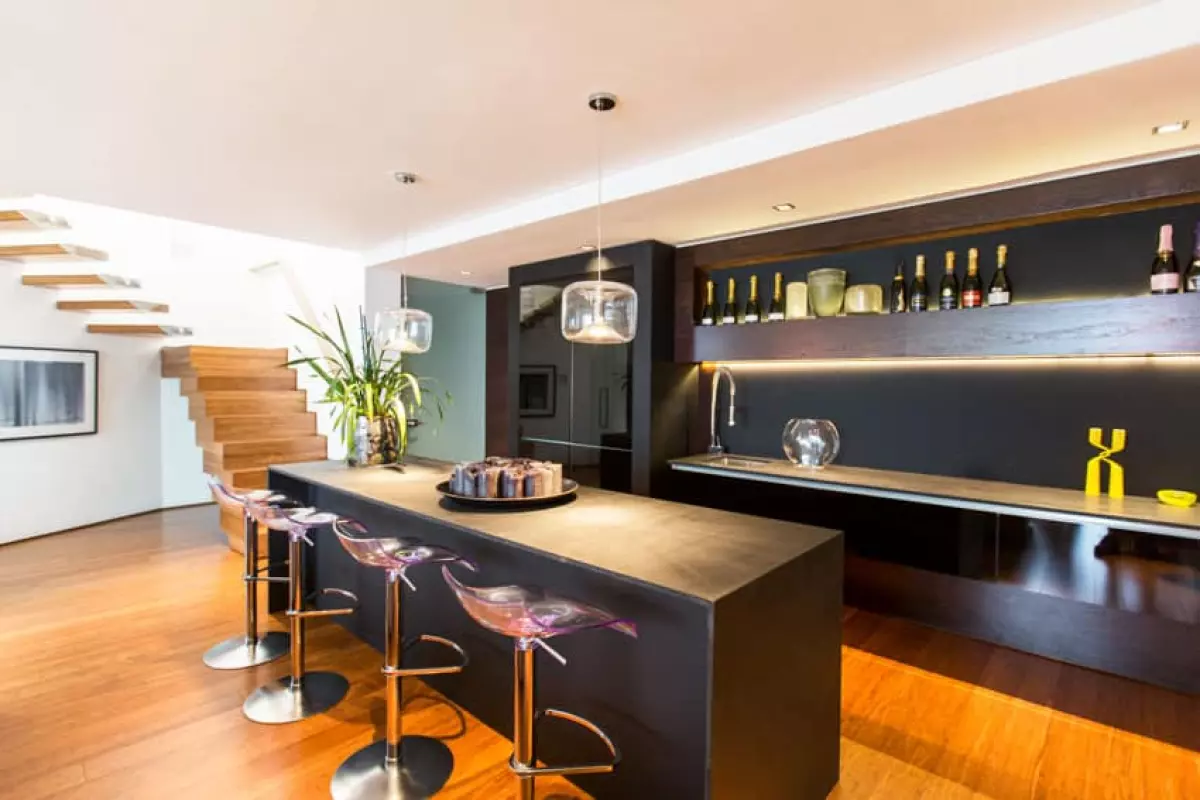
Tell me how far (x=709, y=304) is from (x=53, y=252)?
4.87 meters

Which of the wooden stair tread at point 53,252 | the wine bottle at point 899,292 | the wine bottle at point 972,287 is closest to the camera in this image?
the wine bottle at point 972,287

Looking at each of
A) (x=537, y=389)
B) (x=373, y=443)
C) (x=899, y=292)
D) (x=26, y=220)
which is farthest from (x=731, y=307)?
(x=26, y=220)

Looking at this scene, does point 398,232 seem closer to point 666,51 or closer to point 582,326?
point 582,326

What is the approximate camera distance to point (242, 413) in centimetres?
514

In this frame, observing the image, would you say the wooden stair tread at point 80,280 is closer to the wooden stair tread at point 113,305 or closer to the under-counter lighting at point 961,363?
the wooden stair tread at point 113,305

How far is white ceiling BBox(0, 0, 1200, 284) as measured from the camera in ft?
5.85

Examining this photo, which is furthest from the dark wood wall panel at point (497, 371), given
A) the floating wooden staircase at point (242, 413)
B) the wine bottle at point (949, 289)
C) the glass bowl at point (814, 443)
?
the wine bottle at point (949, 289)

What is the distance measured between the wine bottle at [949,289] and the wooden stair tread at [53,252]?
18.9 feet

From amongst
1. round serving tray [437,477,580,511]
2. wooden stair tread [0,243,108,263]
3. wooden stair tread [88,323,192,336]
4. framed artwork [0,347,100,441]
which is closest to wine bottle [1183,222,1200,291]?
round serving tray [437,477,580,511]

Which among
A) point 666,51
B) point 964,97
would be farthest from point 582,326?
point 964,97

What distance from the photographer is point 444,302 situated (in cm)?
771

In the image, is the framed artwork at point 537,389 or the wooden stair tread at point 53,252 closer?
the wooden stair tread at point 53,252

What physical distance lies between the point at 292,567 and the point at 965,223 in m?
3.55

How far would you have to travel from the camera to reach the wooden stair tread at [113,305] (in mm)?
4898
